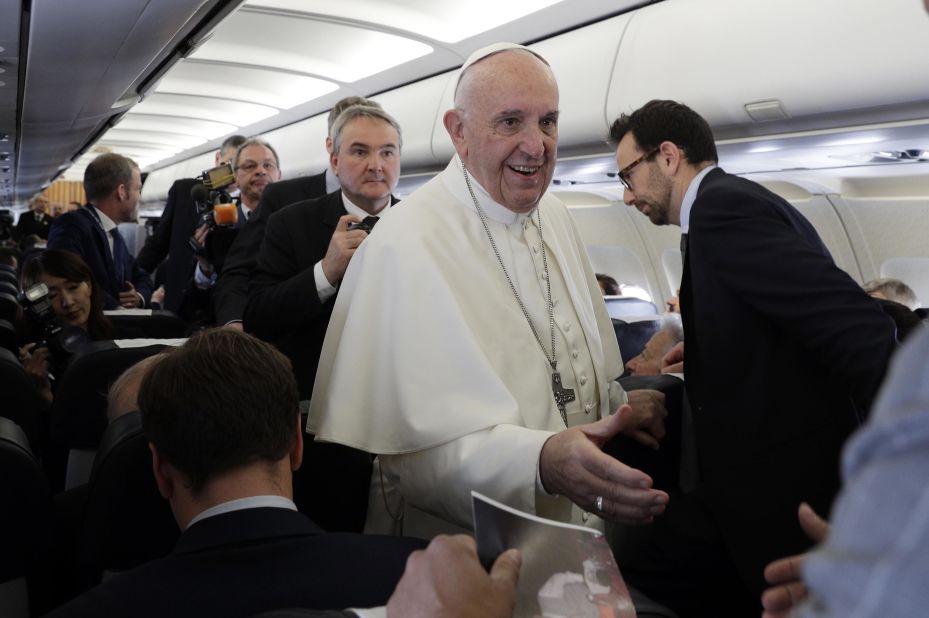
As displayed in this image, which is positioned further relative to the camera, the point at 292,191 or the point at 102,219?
the point at 102,219

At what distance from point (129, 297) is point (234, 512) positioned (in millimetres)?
5100

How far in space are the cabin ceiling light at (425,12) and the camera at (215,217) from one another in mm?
1646

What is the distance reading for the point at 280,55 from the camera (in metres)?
7.43

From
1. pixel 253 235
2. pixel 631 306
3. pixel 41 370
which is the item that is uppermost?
pixel 253 235

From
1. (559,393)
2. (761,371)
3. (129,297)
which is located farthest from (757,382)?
(129,297)

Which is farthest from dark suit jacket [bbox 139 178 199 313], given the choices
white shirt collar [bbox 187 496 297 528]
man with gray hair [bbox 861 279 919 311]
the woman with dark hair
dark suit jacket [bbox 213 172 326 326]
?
man with gray hair [bbox 861 279 919 311]

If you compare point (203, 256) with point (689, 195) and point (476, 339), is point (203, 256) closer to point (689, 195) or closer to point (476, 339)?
point (689, 195)

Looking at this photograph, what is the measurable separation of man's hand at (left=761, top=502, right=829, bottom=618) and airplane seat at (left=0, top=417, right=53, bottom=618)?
60.3 inches

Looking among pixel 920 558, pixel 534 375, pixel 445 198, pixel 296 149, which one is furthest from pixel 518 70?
pixel 296 149

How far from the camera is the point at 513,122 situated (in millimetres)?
2279

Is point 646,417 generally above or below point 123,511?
below

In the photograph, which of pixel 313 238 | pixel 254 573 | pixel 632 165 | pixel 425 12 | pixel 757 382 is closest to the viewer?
pixel 254 573

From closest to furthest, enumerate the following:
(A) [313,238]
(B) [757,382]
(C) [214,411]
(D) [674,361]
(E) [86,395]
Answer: (C) [214,411]
(B) [757,382]
(E) [86,395]
(A) [313,238]
(D) [674,361]

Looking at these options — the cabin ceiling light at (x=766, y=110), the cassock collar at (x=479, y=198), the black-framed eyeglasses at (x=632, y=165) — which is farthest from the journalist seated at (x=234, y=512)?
the cabin ceiling light at (x=766, y=110)
